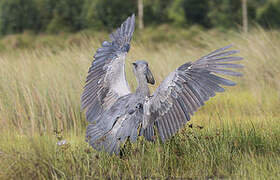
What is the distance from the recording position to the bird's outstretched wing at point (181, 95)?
3.74 metres

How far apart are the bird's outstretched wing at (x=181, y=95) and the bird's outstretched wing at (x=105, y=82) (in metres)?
0.54

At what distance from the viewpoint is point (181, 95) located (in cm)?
380

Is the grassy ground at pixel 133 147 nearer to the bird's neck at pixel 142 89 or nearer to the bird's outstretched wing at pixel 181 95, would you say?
the bird's outstretched wing at pixel 181 95

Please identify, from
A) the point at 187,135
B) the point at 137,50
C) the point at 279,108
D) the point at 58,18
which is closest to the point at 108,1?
the point at 58,18

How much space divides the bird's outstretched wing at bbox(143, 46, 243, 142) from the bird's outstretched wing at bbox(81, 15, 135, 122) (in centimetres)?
→ 54

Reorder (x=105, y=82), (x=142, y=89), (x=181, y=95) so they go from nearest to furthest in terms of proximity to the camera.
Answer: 1. (x=181, y=95)
2. (x=142, y=89)
3. (x=105, y=82)

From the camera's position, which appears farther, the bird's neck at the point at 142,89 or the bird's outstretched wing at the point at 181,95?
the bird's neck at the point at 142,89

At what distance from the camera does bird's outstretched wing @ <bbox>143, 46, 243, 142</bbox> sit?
374 centimetres

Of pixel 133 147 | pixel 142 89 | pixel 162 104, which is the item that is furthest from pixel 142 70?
pixel 133 147

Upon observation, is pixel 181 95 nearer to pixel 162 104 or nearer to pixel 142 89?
pixel 162 104

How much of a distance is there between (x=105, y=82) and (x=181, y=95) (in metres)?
0.97

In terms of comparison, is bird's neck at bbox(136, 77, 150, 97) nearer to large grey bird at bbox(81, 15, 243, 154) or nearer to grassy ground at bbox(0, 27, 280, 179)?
large grey bird at bbox(81, 15, 243, 154)

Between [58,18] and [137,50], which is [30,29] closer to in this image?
[58,18]

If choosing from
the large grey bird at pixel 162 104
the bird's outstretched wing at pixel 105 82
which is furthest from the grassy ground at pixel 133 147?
the bird's outstretched wing at pixel 105 82
